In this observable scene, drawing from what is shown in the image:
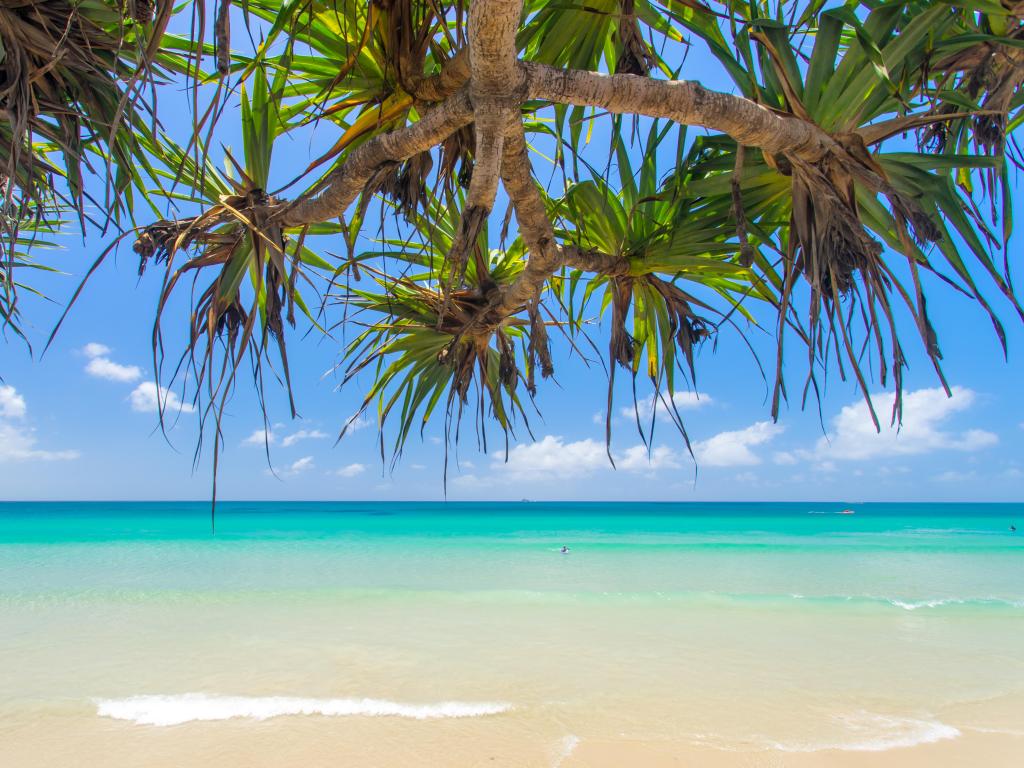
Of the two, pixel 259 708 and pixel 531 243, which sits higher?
pixel 531 243

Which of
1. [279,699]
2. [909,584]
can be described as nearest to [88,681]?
[279,699]

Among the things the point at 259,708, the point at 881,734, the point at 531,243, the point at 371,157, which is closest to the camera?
the point at 371,157

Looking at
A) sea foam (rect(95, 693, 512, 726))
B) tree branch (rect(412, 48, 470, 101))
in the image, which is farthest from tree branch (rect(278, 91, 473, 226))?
sea foam (rect(95, 693, 512, 726))

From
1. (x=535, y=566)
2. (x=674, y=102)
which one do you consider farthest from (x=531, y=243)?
(x=535, y=566)

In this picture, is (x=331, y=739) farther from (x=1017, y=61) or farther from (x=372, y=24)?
(x=1017, y=61)

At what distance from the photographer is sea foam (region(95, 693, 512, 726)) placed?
3.22 m

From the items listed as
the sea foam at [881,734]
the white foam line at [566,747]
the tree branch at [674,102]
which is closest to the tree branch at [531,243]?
the tree branch at [674,102]

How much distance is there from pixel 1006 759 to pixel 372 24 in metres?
3.62

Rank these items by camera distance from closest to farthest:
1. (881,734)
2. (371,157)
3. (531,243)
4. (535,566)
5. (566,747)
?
(371,157) → (531,243) → (566,747) → (881,734) → (535,566)

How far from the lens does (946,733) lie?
3.00 meters

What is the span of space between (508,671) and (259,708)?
1.48 m

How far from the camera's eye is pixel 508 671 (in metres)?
3.99

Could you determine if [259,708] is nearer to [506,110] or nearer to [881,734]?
[881,734]

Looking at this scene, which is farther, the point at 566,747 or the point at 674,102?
the point at 566,747
